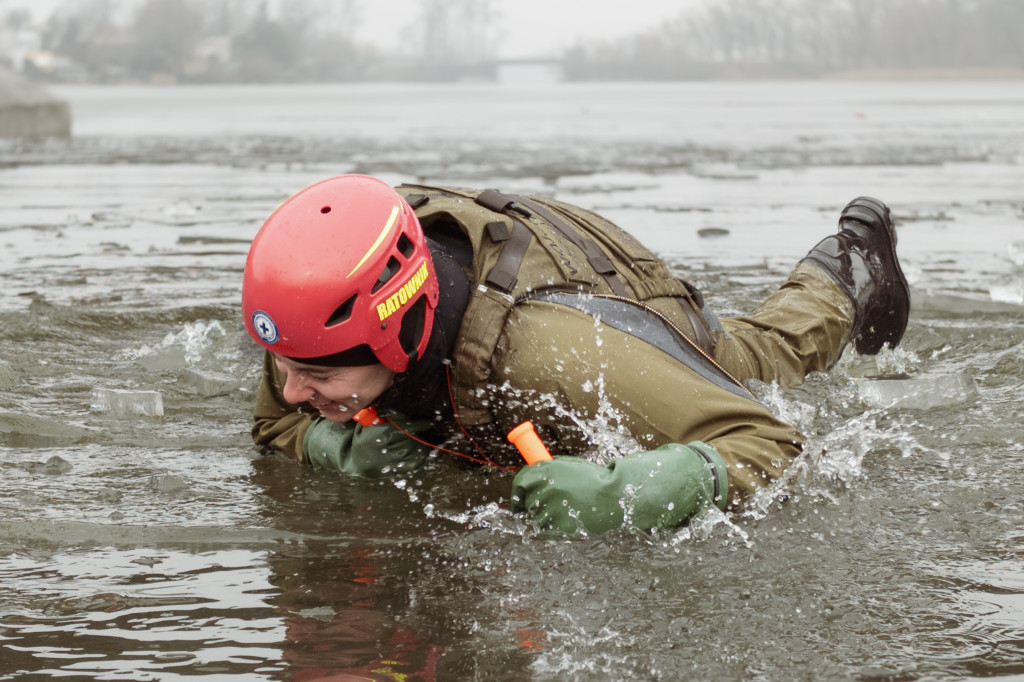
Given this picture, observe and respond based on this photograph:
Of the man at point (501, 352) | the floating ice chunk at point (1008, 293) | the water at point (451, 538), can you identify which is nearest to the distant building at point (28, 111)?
the water at point (451, 538)

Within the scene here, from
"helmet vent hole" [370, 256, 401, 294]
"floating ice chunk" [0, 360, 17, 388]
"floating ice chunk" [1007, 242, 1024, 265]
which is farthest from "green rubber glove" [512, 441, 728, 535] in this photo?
"floating ice chunk" [1007, 242, 1024, 265]

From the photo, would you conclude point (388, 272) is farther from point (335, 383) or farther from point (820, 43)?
point (820, 43)

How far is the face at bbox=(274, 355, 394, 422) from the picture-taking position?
3.44 meters

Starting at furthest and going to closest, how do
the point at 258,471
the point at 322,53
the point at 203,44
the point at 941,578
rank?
the point at 322,53 → the point at 203,44 → the point at 258,471 → the point at 941,578

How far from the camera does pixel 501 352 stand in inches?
134

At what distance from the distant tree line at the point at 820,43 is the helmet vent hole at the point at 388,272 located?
139 meters

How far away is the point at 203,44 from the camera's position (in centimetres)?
15925

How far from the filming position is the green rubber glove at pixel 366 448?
3939mm

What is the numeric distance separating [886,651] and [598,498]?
825 mm

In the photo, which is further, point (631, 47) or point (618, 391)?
point (631, 47)

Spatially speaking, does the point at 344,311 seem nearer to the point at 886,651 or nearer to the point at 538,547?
the point at 538,547

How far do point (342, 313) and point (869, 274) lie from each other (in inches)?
101

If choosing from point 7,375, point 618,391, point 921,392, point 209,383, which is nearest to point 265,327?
point 618,391

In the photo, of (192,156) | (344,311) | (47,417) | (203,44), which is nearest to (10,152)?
(192,156)
